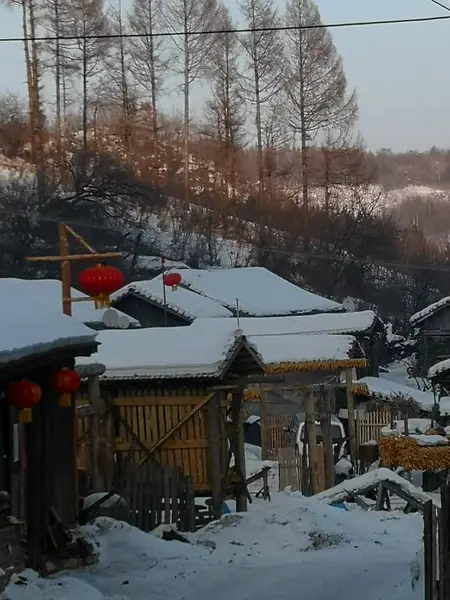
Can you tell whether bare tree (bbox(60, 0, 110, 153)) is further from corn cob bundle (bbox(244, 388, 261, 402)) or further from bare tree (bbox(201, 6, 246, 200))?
corn cob bundle (bbox(244, 388, 261, 402))

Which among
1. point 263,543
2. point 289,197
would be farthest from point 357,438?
point 289,197

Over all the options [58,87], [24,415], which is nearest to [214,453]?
[24,415]

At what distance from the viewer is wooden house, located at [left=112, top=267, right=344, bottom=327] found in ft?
91.0

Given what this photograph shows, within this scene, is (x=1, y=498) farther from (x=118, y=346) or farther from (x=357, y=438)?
(x=357, y=438)

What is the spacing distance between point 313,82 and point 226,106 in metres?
4.33

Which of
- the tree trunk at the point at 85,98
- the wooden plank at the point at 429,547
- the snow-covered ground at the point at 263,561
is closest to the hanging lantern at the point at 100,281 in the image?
the snow-covered ground at the point at 263,561

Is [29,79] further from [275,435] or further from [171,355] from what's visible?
[171,355]

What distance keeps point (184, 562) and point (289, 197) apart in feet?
122

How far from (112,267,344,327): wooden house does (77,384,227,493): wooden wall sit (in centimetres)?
1374

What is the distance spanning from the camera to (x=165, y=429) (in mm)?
12867

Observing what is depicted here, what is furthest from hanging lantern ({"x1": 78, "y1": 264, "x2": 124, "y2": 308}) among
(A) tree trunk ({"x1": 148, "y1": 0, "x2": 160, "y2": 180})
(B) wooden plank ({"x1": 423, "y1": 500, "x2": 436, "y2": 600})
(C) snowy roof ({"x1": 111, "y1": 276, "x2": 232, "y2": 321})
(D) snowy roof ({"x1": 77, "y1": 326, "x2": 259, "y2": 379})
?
(A) tree trunk ({"x1": 148, "y1": 0, "x2": 160, "y2": 180})

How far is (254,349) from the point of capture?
12.8 m

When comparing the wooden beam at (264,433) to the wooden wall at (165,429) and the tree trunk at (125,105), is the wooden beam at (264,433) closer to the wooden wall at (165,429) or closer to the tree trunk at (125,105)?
the wooden wall at (165,429)

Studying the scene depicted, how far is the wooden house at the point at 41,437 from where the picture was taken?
25.9 feet
